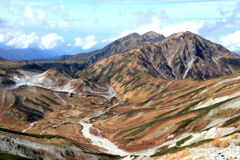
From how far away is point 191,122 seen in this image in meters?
105

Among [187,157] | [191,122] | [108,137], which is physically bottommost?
[108,137]

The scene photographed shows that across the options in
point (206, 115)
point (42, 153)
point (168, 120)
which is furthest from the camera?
point (168, 120)

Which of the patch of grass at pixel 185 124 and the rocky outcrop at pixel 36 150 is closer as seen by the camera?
the rocky outcrop at pixel 36 150

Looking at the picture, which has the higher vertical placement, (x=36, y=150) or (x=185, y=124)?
(x=36, y=150)

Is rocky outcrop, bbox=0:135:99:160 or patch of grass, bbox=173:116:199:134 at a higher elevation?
rocky outcrop, bbox=0:135:99:160

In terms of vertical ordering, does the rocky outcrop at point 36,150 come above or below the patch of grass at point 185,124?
above

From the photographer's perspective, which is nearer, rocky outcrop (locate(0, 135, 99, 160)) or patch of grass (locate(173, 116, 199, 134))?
rocky outcrop (locate(0, 135, 99, 160))

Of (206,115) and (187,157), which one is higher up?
(187,157)

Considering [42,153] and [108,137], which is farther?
[108,137]

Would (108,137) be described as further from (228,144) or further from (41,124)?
(228,144)

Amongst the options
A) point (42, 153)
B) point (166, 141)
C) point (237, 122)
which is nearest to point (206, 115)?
point (166, 141)

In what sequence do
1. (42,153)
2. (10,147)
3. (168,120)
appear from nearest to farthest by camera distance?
1. (10,147)
2. (42,153)
3. (168,120)

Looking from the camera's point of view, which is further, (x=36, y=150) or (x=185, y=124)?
(x=185, y=124)

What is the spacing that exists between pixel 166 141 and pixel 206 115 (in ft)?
64.4
